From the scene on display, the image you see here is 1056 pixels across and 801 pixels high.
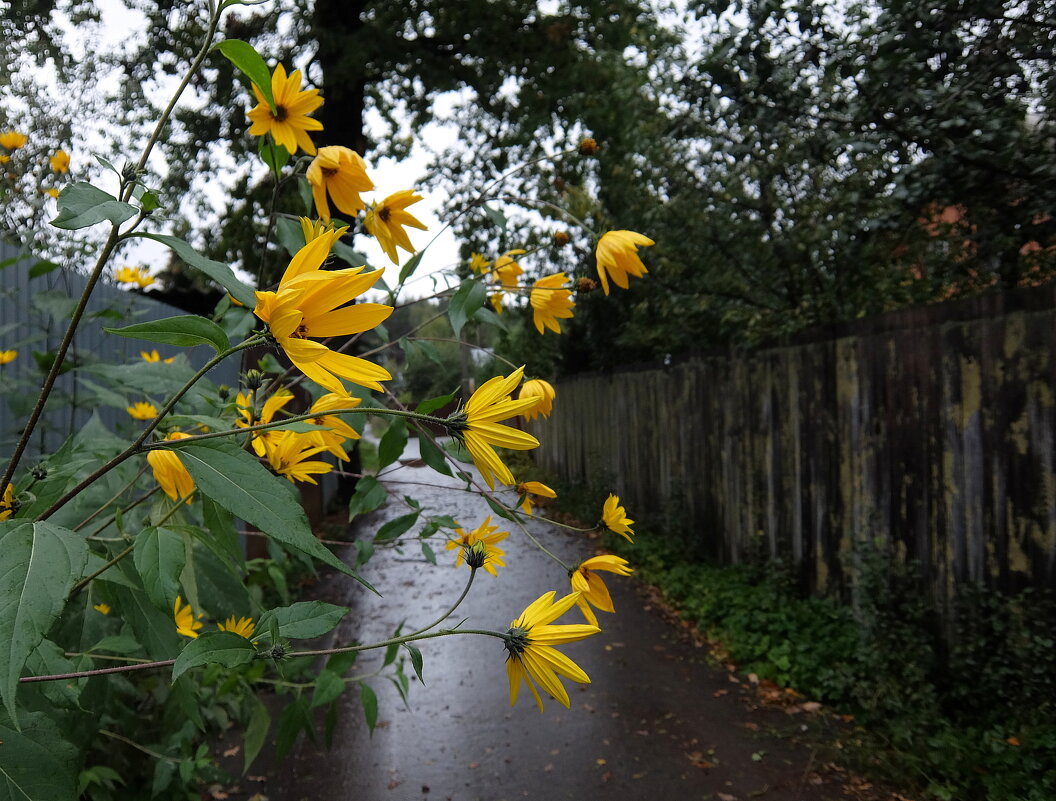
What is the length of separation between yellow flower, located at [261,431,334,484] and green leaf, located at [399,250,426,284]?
38 centimetres

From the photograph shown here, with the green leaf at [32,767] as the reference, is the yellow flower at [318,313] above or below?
above

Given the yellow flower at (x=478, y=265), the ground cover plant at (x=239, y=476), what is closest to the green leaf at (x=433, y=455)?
the ground cover plant at (x=239, y=476)

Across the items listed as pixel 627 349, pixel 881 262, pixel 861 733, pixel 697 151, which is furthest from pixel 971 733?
pixel 627 349

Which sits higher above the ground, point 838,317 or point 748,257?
point 748,257

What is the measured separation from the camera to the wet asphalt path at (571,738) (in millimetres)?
3047

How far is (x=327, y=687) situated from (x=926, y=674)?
278 centimetres

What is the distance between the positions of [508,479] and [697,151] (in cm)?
553

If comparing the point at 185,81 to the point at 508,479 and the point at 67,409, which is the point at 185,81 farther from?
the point at 67,409

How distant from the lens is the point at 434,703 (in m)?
3.87

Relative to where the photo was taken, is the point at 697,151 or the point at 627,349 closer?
the point at 697,151

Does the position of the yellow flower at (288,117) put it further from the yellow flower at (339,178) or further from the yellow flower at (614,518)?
the yellow flower at (614,518)

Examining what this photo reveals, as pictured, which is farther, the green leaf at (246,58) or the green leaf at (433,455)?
the green leaf at (433,455)

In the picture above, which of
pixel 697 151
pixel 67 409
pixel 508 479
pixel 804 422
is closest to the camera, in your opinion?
pixel 508 479

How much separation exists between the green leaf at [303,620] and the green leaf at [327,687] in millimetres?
893
